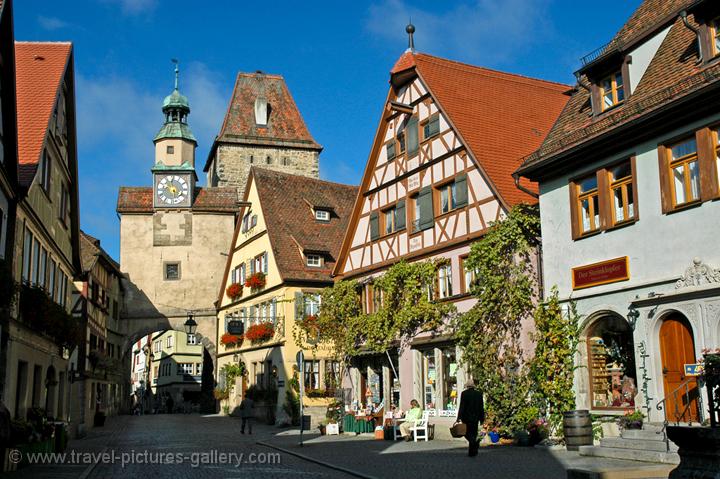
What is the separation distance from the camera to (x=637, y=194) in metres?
17.1

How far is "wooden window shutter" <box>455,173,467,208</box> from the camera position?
78.4ft

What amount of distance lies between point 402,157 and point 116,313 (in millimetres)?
26771

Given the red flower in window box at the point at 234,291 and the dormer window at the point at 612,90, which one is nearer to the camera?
the dormer window at the point at 612,90

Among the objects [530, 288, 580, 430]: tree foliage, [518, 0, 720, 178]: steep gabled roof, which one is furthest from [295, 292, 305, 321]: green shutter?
[518, 0, 720, 178]: steep gabled roof

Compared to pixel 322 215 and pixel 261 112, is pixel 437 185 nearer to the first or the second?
pixel 322 215

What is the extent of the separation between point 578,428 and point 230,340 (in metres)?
27.1

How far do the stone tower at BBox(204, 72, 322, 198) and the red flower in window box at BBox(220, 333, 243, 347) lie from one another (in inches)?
871

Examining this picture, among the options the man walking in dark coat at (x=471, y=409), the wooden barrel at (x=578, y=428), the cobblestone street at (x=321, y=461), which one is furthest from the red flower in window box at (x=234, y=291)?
the man walking in dark coat at (x=471, y=409)

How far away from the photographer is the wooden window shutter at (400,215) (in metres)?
27.2

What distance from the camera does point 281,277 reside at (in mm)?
35219

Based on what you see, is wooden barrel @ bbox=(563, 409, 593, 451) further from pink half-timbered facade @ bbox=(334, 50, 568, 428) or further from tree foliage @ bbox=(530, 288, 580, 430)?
pink half-timbered facade @ bbox=(334, 50, 568, 428)

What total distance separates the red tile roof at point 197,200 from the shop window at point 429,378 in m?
27.2

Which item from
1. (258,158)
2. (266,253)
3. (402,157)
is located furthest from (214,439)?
(258,158)

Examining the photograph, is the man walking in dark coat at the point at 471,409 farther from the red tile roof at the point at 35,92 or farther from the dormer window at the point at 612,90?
the red tile roof at the point at 35,92
